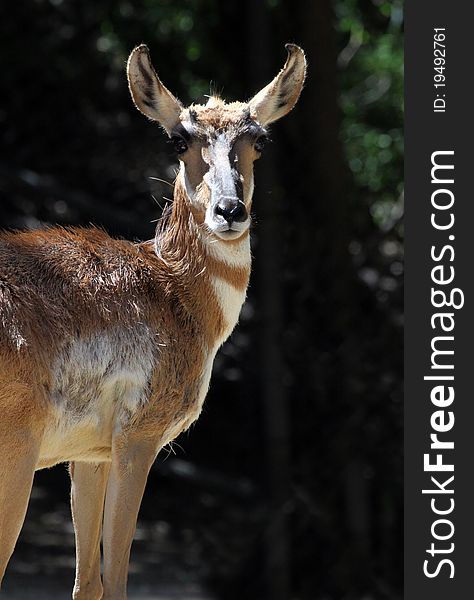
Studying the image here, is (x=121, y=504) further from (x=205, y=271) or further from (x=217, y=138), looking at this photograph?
(x=217, y=138)

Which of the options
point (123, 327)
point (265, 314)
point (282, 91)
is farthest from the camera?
point (265, 314)

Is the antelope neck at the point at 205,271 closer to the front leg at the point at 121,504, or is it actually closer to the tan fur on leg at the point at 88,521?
the front leg at the point at 121,504

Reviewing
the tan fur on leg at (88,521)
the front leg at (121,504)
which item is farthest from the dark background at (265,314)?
the front leg at (121,504)

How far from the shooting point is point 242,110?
6.26 meters

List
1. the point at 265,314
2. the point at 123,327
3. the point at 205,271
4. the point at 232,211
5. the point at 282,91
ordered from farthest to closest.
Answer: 1. the point at 265,314
2. the point at 282,91
3. the point at 205,271
4. the point at 123,327
5. the point at 232,211

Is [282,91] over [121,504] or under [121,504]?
over

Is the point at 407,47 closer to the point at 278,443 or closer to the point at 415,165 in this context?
the point at 415,165

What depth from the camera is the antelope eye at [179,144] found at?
619cm

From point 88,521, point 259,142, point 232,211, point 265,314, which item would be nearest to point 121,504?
point 88,521

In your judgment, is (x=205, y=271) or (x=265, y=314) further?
(x=265, y=314)

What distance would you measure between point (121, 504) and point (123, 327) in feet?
2.86

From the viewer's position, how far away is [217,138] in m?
6.10

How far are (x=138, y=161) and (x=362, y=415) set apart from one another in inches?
135

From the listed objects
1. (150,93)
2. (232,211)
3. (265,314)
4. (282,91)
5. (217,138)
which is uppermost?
(265,314)
